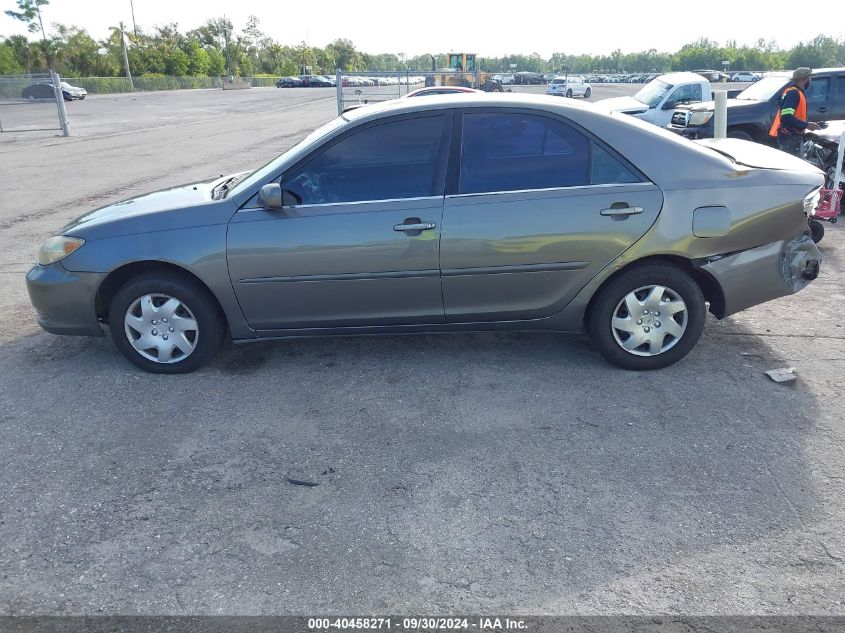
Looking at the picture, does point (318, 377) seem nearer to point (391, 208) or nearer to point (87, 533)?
point (391, 208)

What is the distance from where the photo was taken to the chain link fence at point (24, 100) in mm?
21641

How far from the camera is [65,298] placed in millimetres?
4348

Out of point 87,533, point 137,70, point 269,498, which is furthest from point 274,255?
point 137,70

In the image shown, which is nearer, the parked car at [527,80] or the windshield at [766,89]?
the windshield at [766,89]

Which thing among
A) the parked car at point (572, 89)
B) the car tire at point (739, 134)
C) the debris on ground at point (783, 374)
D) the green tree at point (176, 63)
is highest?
the green tree at point (176, 63)

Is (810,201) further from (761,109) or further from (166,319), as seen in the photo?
(761,109)

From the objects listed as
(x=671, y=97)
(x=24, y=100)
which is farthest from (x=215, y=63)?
(x=671, y=97)

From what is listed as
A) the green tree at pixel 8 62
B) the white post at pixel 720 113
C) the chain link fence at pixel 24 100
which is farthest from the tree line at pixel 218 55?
the white post at pixel 720 113

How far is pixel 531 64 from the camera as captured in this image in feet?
520

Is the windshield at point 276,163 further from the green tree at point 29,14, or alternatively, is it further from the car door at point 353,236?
the green tree at point 29,14

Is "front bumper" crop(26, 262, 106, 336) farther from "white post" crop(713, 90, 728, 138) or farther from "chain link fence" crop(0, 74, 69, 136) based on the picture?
"chain link fence" crop(0, 74, 69, 136)

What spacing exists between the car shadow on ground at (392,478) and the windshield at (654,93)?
12.8m

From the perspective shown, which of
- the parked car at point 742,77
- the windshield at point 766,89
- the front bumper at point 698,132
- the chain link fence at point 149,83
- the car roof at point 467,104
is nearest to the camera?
the car roof at point 467,104

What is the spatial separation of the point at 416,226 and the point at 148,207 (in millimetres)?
1894
